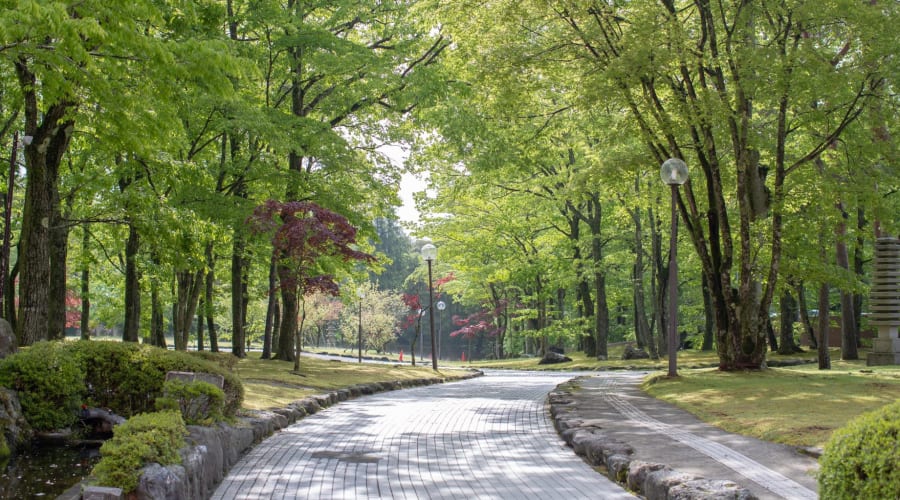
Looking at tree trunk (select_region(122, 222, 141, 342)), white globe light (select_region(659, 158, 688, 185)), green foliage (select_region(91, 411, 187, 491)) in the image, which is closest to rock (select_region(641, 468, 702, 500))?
green foliage (select_region(91, 411, 187, 491))

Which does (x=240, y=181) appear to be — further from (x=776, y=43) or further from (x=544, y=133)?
(x=776, y=43)

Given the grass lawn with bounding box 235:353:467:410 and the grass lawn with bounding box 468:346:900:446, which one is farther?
the grass lawn with bounding box 235:353:467:410

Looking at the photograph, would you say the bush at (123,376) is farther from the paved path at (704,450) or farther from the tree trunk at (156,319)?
the tree trunk at (156,319)

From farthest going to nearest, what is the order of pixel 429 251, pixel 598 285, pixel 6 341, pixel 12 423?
1. pixel 598 285
2. pixel 429 251
3. pixel 6 341
4. pixel 12 423

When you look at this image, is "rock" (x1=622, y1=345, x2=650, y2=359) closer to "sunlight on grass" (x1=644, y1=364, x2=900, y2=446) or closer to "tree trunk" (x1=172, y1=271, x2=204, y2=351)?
"sunlight on grass" (x1=644, y1=364, x2=900, y2=446)

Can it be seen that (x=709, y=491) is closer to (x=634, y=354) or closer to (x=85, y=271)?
(x=85, y=271)

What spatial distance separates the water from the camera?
22.3 ft

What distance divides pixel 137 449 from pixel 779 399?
30.3ft

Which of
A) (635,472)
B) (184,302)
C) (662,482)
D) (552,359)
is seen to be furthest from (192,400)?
(552,359)

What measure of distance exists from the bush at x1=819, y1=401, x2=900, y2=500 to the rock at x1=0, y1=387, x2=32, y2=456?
8.11 m

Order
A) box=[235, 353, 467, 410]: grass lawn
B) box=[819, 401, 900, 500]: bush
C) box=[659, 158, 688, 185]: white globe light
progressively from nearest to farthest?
1. box=[819, 401, 900, 500]: bush
2. box=[235, 353, 467, 410]: grass lawn
3. box=[659, 158, 688, 185]: white globe light

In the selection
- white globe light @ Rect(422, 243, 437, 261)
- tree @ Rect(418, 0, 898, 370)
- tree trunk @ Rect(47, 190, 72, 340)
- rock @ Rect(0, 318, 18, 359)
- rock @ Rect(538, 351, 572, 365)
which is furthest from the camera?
rock @ Rect(538, 351, 572, 365)

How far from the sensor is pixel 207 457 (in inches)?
257

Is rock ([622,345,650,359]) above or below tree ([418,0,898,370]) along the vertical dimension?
below
